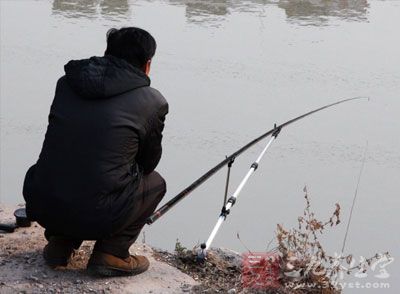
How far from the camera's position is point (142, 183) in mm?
2805

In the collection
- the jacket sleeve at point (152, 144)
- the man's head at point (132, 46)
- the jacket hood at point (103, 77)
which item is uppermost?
the man's head at point (132, 46)

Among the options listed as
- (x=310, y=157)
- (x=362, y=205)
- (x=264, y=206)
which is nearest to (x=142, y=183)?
(x=264, y=206)

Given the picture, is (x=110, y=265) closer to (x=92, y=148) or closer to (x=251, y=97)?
(x=92, y=148)

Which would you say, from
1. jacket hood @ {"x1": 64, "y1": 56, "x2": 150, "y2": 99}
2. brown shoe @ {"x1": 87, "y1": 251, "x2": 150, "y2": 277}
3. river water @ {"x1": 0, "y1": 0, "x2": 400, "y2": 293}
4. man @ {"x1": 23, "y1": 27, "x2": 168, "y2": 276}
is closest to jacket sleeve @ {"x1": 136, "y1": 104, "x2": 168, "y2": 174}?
man @ {"x1": 23, "y1": 27, "x2": 168, "y2": 276}

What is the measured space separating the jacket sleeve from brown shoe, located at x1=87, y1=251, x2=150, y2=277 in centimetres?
31

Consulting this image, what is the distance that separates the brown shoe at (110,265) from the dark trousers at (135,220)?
17 millimetres

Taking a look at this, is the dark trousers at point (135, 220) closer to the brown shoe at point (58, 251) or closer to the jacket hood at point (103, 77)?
the brown shoe at point (58, 251)

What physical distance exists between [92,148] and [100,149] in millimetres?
26

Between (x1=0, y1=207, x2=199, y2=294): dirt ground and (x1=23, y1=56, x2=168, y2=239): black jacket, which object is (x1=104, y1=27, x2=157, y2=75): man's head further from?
(x1=0, y1=207, x2=199, y2=294): dirt ground

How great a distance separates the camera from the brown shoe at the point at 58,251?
110 inches

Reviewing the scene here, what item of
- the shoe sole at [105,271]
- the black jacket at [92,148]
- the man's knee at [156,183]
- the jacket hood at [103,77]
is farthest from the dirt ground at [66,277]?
the jacket hood at [103,77]

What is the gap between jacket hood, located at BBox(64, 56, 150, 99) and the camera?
263 centimetres

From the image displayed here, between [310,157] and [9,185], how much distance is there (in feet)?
5.36

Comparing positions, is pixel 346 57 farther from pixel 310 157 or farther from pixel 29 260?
pixel 29 260
